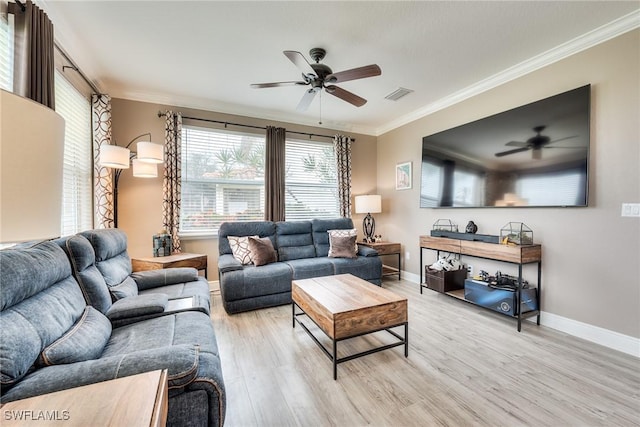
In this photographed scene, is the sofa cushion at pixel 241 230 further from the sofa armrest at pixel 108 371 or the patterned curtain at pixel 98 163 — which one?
the sofa armrest at pixel 108 371

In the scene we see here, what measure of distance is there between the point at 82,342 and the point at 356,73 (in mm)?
2559

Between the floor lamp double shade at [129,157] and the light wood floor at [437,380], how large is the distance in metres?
1.99

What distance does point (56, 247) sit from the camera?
1.53 m

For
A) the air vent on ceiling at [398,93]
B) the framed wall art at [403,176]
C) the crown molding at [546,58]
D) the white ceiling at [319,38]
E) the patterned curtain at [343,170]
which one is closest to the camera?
the white ceiling at [319,38]

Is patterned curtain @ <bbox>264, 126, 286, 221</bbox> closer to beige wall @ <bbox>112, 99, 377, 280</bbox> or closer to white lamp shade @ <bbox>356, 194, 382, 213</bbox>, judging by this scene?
beige wall @ <bbox>112, 99, 377, 280</bbox>

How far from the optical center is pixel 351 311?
1931 mm

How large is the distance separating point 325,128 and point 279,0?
282 cm

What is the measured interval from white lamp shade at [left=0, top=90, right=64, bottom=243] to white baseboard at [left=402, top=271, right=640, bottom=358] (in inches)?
145

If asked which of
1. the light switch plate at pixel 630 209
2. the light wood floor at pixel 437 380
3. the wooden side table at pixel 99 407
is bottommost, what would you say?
the light wood floor at pixel 437 380

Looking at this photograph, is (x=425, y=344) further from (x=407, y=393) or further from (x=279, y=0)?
(x=279, y=0)

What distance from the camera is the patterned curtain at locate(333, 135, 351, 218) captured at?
4.77m

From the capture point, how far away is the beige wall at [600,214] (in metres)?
2.17

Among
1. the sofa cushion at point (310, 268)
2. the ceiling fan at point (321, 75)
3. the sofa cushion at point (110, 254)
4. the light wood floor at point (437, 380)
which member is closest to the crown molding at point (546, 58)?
the ceiling fan at point (321, 75)

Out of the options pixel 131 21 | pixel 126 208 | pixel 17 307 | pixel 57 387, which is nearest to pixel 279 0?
pixel 131 21
